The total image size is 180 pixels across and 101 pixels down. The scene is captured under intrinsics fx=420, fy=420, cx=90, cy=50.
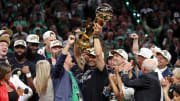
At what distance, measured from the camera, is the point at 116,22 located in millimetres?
15664

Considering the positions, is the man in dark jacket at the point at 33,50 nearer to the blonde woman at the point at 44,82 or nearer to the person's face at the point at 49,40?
the person's face at the point at 49,40

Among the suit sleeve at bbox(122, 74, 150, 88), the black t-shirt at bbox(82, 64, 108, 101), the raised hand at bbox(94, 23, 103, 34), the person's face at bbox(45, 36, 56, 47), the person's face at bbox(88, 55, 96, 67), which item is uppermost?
the raised hand at bbox(94, 23, 103, 34)

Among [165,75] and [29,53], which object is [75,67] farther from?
[165,75]

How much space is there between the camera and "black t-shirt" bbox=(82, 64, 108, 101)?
27.0 ft

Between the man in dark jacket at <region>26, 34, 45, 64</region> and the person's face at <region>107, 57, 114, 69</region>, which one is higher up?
the man in dark jacket at <region>26, 34, 45, 64</region>

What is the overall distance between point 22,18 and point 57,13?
1.63 metres

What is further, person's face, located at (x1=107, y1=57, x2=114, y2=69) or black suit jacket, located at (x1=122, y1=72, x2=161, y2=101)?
person's face, located at (x1=107, y1=57, x2=114, y2=69)

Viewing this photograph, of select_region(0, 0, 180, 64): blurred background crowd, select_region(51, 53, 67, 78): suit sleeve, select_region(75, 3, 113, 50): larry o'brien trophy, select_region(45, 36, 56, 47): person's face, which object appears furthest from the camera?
select_region(0, 0, 180, 64): blurred background crowd

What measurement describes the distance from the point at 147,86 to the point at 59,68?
1598 mm

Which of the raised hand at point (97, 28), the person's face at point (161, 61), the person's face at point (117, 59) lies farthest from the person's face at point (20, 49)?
the person's face at point (161, 61)

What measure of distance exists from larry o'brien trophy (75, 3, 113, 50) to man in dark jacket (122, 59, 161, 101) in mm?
1255

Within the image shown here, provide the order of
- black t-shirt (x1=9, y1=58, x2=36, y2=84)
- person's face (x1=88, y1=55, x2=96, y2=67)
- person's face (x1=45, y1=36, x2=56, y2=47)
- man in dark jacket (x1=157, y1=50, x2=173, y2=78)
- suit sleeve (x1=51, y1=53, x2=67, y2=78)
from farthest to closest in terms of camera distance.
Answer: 1. person's face (x1=45, y1=36, x2=56, y2=47)
2. man in dark jacket (x1=157, y1=50, x2=173, y2=78)
3. black t-shirt (x1=9, y1=58, x2=36, y2=84)
4. person's face (x1=88, y1=55, x2=96, y2=67)
5. suit sleeve (x1=51, y1=53, x2=67, y2=78)

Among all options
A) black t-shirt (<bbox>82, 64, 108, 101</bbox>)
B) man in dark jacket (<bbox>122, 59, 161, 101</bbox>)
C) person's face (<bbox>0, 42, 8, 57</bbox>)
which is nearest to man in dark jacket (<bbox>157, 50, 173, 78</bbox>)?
black t-shirt (<bbox>82, 64, 108, 101</bbox>)

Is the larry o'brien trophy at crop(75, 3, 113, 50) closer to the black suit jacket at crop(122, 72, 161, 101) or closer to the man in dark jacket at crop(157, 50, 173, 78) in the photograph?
the black suit jacket at crop(122, 72, 161, 101)
